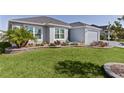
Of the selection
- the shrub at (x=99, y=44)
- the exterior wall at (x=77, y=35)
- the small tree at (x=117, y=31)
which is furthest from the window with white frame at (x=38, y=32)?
the small tree at (x=117, y=31)

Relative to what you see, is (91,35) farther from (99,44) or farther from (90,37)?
(99,44)

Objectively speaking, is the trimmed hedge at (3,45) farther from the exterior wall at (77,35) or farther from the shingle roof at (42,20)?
the exterior wall at (77,35)

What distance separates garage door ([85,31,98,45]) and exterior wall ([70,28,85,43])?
0.27 m

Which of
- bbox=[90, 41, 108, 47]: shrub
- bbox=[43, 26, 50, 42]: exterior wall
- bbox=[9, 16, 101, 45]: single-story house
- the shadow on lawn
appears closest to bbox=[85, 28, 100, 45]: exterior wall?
bbox=[9, 16, 101, 45]: single-story house

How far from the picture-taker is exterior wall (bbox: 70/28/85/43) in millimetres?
13281

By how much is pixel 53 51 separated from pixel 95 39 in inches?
115

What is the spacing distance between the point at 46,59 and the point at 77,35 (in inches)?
161

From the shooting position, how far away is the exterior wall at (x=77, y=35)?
1328 cm

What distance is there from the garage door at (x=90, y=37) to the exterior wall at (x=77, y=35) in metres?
0.27

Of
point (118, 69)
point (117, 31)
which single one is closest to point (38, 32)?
point (117, 31)

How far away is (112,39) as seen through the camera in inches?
464

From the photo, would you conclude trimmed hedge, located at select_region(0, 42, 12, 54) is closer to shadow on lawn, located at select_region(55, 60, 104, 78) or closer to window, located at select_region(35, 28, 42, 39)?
window, located at select_region(35, 28, 42, 39)
